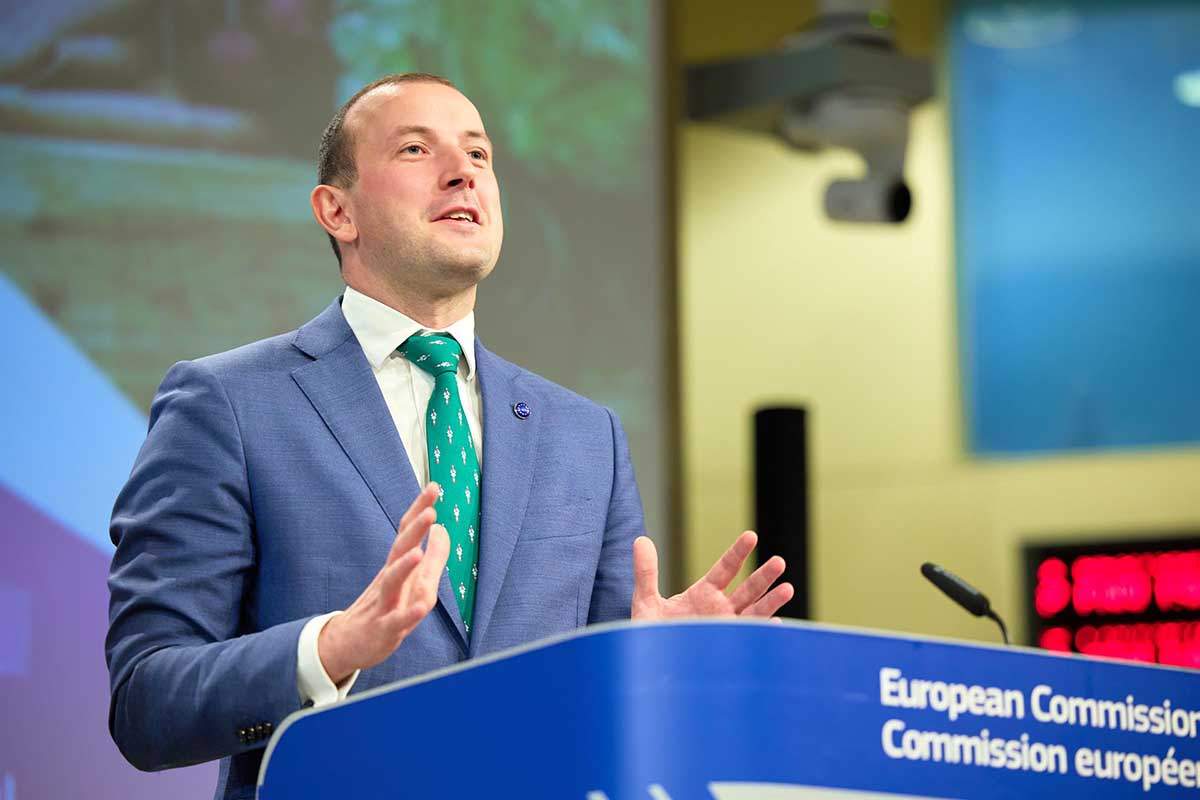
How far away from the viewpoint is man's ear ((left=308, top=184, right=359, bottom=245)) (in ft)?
7.57

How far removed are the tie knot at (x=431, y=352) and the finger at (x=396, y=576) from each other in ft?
1.87

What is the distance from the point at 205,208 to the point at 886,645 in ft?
9.70

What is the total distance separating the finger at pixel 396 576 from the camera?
1638mm

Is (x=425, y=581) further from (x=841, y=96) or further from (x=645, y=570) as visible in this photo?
(x=841, y=96)

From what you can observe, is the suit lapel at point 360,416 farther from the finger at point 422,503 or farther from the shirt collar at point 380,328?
the finger at point 422,503

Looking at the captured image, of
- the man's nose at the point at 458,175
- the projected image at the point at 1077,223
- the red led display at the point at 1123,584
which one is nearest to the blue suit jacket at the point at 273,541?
the man's nose at the point at 458,175

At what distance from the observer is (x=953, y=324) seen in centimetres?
681

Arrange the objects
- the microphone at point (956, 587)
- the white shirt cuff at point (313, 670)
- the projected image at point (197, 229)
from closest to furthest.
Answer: the white shirt cuff at point (313, 670), the microphone at point (956, 587), the projected image at point (197, 229)

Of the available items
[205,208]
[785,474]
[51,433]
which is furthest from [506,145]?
[51,433]

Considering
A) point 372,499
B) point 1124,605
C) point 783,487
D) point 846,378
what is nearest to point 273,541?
point 372,499

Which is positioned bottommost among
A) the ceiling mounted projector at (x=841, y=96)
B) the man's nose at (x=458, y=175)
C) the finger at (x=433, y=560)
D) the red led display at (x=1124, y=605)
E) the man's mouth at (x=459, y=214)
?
the red led display at (x=1124, y=605)

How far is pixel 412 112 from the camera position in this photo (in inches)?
89.5

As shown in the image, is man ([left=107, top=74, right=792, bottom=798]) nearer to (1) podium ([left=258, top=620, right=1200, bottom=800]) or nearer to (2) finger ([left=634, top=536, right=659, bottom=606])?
(2) finger ([left=634, top=536, right=659, bottom=606])

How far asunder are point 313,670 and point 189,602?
0.24 m
